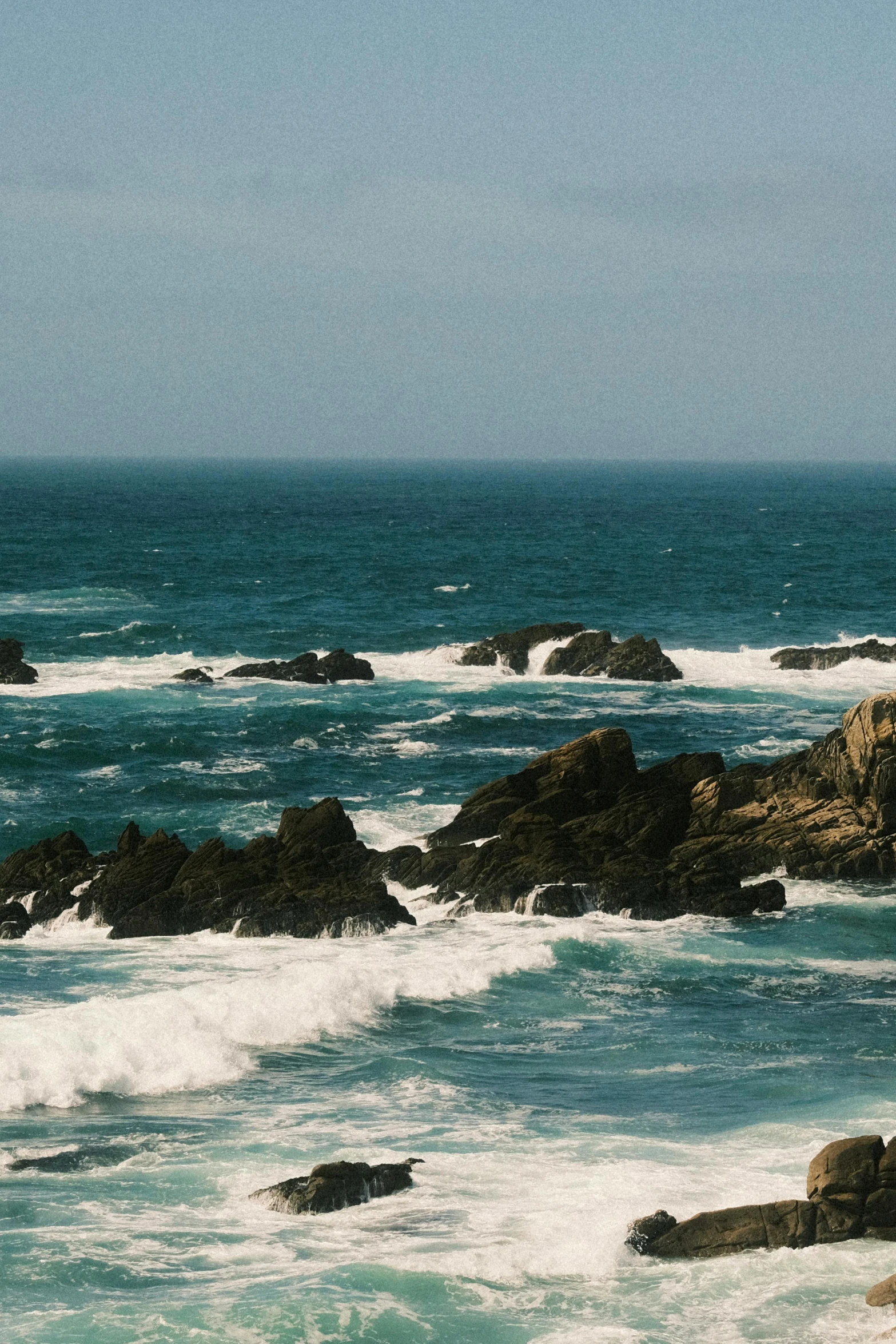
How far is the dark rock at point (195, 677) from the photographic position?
67.3 meters

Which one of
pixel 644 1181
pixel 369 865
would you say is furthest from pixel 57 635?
pixel 644 1181

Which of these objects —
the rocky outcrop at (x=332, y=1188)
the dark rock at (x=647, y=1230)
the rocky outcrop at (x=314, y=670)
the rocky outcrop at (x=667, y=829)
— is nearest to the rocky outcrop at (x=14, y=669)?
the rocky outcrop at (x=314, y=670)

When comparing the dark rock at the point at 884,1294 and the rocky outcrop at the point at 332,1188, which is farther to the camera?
the rocky outcrop at the point at 332,1188

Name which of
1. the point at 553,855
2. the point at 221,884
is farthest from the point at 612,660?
the point at 221,884

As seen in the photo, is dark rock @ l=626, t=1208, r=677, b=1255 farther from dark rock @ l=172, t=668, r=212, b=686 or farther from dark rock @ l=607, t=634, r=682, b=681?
dark rock @ l=607, t=634, r=682, b=681

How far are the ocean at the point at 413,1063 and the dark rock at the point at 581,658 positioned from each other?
→ 8.95ft

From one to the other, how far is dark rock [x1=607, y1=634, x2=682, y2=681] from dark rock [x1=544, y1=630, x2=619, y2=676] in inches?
18.6

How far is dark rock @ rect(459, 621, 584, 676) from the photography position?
71562 mm

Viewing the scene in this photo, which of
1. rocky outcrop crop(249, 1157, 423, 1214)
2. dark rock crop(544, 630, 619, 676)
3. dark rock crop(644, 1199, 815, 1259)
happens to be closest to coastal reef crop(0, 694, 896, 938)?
rocky outcrop crop(249, 1157, 423, 1214)

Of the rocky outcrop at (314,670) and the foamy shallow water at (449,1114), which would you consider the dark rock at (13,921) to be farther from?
the rocky outcrop at (314,670)

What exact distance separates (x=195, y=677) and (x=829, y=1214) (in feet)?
166

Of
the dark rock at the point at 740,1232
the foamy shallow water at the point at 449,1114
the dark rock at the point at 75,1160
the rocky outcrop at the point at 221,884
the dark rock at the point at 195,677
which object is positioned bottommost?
the dark rock at the point at 75,1160

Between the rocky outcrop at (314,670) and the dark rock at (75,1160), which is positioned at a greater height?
the rocky outcrop at (314,670)

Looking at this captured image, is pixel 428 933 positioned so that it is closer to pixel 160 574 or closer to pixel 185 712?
pixel 185 712
